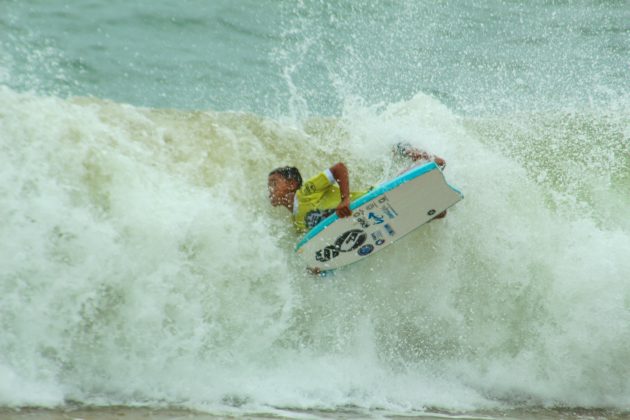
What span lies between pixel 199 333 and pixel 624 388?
377 centimetres

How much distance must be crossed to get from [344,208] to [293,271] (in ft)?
2.43

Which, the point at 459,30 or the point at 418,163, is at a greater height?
the point at 459,30

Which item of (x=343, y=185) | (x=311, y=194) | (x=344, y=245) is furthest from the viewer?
(x=344, y=245)

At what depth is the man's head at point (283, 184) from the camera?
5.76 m

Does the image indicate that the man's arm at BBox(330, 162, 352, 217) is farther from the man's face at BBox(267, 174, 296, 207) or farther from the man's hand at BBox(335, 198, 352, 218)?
the man's face at BBox(267, 174, 296, 207)

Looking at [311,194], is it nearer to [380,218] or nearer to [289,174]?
[289,174]

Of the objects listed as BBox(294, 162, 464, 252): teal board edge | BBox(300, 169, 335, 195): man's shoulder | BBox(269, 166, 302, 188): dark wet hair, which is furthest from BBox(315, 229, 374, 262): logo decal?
BBox(269, 166, 302, 188): dark wet hair

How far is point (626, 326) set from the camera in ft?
21.2

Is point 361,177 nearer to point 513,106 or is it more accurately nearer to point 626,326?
point 626,326

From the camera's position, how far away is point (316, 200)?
19.1ft

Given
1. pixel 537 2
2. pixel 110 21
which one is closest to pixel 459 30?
pixel 537 2

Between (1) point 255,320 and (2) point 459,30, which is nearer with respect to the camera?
(1) point 255,320

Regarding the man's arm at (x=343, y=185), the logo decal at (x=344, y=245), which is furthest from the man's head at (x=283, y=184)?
the logo decal at (x=344, y=245)

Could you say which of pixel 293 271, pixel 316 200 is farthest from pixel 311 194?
pixel 293 271
